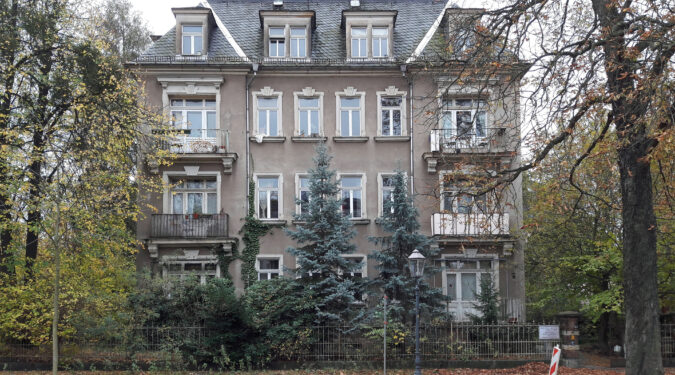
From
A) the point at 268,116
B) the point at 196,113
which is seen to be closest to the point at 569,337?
the point at 268,116

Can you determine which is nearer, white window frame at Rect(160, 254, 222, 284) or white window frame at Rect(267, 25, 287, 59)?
white window frame at Rect(160, 254, 222, 284)

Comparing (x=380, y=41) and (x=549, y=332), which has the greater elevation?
(x=380, y=41)

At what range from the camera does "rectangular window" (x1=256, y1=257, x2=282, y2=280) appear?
26922mm

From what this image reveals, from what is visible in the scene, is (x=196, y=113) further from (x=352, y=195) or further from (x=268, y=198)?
(x=352, y=195)

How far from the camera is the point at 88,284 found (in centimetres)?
2155

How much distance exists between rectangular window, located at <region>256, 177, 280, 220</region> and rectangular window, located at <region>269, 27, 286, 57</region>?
5.14m

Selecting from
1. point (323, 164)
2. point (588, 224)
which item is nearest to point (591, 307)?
point (588, 224)

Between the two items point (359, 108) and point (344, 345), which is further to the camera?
point (359, 108)

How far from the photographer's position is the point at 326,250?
23.6 metres

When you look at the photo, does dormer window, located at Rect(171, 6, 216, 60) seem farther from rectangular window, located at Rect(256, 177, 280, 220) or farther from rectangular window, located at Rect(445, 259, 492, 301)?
rectangular window, located at Rect(445, 259, 492, 301)

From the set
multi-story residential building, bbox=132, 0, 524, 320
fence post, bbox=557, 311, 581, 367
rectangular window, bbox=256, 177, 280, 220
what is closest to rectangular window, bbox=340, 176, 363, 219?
multi-story residential building, bbox=132, 0, 524, 320

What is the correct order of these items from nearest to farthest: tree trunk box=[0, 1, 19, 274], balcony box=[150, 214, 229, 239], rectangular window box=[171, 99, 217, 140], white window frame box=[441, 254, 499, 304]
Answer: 1. tree trunk box=[0, 1, 19, 274]
2. balcony box=[150, 214, 229, 239]
3. white window frame box=[441, 254, 499, 304]
4. rectangular window box=[171, 99, 217, 140]

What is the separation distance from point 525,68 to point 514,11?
106 cm

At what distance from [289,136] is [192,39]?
5.58 m
